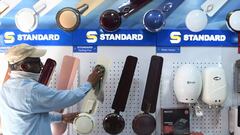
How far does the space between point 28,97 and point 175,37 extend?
3.10ft

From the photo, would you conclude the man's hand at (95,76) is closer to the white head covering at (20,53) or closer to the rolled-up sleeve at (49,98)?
the rolled-up sleeve at (49,98)

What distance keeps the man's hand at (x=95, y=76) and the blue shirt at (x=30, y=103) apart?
87mm

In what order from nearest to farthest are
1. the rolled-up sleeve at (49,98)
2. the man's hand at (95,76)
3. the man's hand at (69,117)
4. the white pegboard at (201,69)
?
the rolled-up sleeve at (49,98)
the man's hand at (95,76)
the man's hand at (69,117)
the white pegboard at (201,69)

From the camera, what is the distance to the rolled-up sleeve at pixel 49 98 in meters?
1.83

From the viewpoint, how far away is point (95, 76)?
6.81 feet

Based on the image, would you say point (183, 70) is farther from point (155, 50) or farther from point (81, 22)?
point (81, 22)

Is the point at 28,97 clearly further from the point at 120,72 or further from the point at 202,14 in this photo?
the point at 202,14

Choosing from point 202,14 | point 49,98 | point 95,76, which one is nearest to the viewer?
point 49,98

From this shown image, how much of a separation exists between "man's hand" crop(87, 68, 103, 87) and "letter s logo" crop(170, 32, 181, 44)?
0.48 metres

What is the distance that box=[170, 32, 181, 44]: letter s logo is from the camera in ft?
7.41

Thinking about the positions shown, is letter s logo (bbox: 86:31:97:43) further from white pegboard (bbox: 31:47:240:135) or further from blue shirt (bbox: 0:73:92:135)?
blue shirt (bbox: 0:73:92:135)

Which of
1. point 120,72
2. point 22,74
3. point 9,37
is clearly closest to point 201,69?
point 120,72

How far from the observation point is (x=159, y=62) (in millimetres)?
2129

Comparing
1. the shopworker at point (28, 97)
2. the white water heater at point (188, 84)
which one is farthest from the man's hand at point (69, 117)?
the white water heater at point (188, 84)
